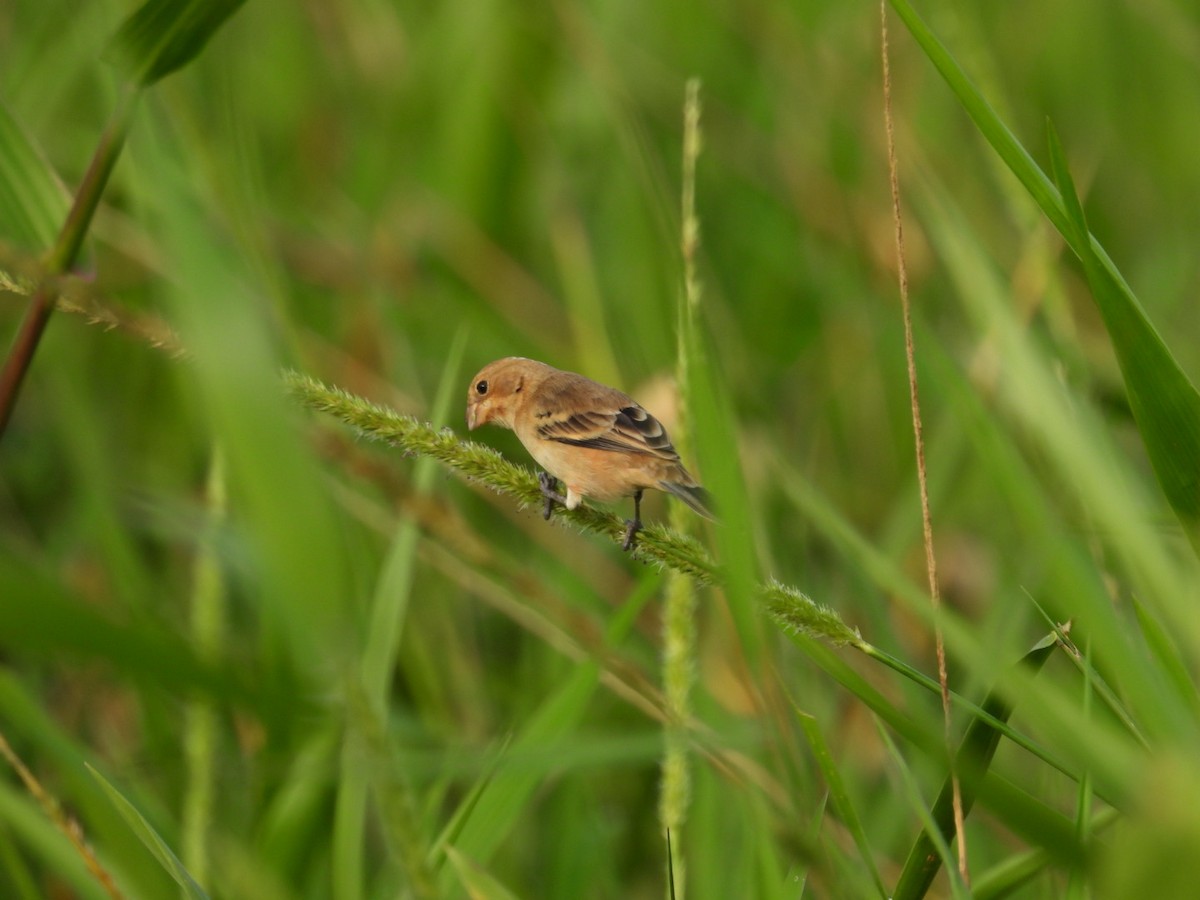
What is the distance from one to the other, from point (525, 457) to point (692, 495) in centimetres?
176

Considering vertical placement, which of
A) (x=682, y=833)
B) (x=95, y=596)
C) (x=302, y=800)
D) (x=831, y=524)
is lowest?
(x=95, y=596)

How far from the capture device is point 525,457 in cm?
404

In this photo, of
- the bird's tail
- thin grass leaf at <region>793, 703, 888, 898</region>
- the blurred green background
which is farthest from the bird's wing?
thin grass leaf at <region>793, 703, 888, 898</region>

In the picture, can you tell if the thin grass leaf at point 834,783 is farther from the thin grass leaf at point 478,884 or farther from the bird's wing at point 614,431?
the bird's wing at point 614,431

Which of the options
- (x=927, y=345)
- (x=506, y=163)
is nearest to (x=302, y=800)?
(x=927, y=345)

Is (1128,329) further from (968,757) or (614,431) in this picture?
(614,431)

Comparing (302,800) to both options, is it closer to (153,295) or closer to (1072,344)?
(1072,344)

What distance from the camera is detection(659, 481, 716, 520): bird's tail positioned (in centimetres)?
221

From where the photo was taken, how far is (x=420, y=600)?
3.89 m

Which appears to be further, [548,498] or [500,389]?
[500,389]

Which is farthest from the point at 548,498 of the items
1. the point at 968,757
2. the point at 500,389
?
the point at 500,389

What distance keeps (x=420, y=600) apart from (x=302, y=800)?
1200 mm

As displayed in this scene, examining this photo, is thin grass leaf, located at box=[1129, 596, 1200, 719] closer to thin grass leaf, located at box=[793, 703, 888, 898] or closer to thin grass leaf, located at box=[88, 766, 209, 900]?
thin grass leaf, located at box=[793, 703, 888, 898]

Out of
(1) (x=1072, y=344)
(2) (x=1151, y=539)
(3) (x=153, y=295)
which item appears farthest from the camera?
(3) (x=153, y=295)
